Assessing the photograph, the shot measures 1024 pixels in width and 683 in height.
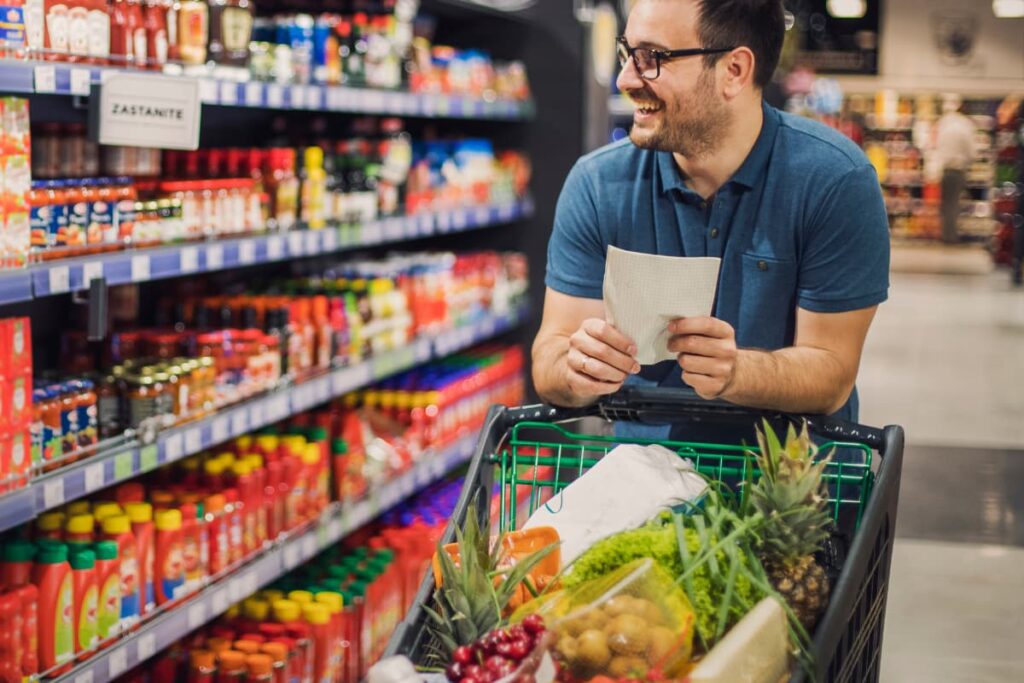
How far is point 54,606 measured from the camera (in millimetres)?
2775

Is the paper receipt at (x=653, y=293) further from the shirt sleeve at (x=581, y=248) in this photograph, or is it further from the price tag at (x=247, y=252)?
the price tag at (x=247, y=252)

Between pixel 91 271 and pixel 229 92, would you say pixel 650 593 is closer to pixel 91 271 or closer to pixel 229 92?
pixel 91 271

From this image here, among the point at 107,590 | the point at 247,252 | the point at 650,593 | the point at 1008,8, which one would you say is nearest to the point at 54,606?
the point at 107,590

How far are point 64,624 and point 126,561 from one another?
27cm

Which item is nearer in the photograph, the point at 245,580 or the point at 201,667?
the point at 201,667

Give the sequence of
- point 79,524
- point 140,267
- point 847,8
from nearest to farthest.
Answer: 1. point 79,524
2. point 140,267
3. point 847,8

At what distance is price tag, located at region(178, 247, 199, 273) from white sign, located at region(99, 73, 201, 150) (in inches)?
11.2

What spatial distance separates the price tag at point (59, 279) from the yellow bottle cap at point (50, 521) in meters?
0.57

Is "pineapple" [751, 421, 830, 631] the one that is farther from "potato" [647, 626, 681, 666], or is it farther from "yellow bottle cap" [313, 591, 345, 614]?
"yellow bottle cap" [313, 591, 345, 614]

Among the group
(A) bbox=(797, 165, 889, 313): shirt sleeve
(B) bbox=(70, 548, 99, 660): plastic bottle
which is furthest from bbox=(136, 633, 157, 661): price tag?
(A) bbox=(797, 165, 889, 313): shirt sleeve

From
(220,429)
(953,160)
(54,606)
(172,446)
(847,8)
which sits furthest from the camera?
(847,8)

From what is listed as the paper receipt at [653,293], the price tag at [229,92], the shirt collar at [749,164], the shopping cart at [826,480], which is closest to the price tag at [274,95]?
the price tag at [229,92]

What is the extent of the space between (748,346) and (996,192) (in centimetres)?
1633

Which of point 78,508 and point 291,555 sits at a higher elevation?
point 78,508
